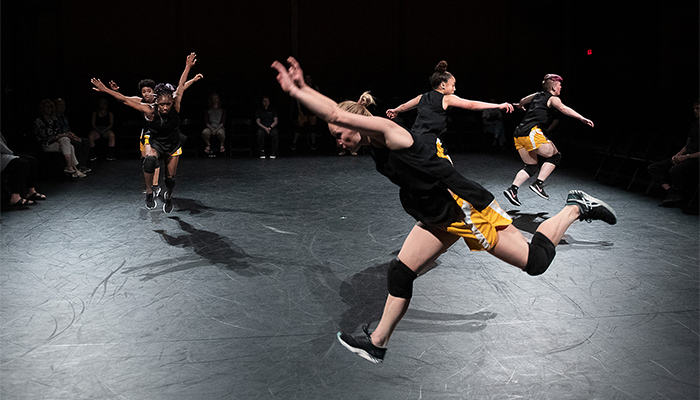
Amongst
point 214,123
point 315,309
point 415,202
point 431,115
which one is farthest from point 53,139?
point 415,202

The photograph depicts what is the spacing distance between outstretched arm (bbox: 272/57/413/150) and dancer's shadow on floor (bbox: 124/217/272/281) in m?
2.01

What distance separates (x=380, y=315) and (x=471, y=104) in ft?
8.44

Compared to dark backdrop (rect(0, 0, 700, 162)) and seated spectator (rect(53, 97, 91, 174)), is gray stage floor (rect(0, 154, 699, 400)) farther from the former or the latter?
dark backdrop (rect(0, 0, 700, 162))

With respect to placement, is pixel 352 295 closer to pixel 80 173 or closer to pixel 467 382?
pixel 467 382

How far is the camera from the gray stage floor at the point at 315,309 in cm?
276

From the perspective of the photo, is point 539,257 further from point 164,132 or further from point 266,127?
point 266,127

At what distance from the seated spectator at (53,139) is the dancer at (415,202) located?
6.59m

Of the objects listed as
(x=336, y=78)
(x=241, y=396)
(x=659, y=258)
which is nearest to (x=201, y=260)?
(x=241, y=396)

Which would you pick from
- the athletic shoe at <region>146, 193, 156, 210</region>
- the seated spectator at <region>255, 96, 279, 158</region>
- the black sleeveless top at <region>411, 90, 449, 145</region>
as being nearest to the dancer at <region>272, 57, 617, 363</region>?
the black sleeveless top at <region>411, 90, 449, 145</region>

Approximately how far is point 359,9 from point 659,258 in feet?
32.1

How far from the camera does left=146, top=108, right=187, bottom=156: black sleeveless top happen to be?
19.7 ft

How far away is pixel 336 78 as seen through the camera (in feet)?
43.6

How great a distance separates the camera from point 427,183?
8.96 ft

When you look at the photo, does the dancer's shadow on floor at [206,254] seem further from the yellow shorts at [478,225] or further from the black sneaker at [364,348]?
the yellow shorts at [478,225]
